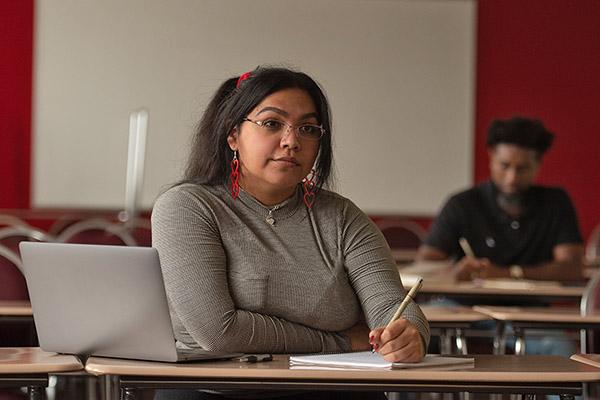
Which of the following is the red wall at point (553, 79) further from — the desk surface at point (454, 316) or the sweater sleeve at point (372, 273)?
the sweater sleeve at point (372, 273)

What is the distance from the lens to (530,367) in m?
2.42

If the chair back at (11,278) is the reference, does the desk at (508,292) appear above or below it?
below

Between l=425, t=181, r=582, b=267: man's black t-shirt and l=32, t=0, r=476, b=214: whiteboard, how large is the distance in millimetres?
2502

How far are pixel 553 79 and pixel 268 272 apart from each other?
20.5 ft

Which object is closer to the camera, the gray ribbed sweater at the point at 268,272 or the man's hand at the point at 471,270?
the gray ribbed sweater at the point at 268,272

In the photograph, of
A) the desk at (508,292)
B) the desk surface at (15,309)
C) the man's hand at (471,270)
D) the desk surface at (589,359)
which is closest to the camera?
the desk surface at (589,359)

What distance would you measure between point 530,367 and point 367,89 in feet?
19.2

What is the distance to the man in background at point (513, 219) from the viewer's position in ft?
17.1

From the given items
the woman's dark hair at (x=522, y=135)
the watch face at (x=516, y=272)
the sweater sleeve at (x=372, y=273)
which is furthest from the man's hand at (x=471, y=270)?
the sweater sleeve at (x=372, y=273)

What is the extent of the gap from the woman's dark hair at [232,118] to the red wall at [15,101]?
16.8ft

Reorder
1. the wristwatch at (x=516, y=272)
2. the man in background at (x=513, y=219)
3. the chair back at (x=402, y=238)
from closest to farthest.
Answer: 1. the wristwatch at (x=516, y=272)
2. the man in background at (x=513, y=219)
3. the chair back at (x=402, y=238)

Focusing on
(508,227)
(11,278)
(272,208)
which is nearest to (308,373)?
(272,208)

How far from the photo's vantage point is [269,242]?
8.82ft

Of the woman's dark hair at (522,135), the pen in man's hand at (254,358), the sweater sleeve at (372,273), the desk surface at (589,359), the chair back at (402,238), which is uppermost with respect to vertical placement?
the woman's dark hair at (522,135)
